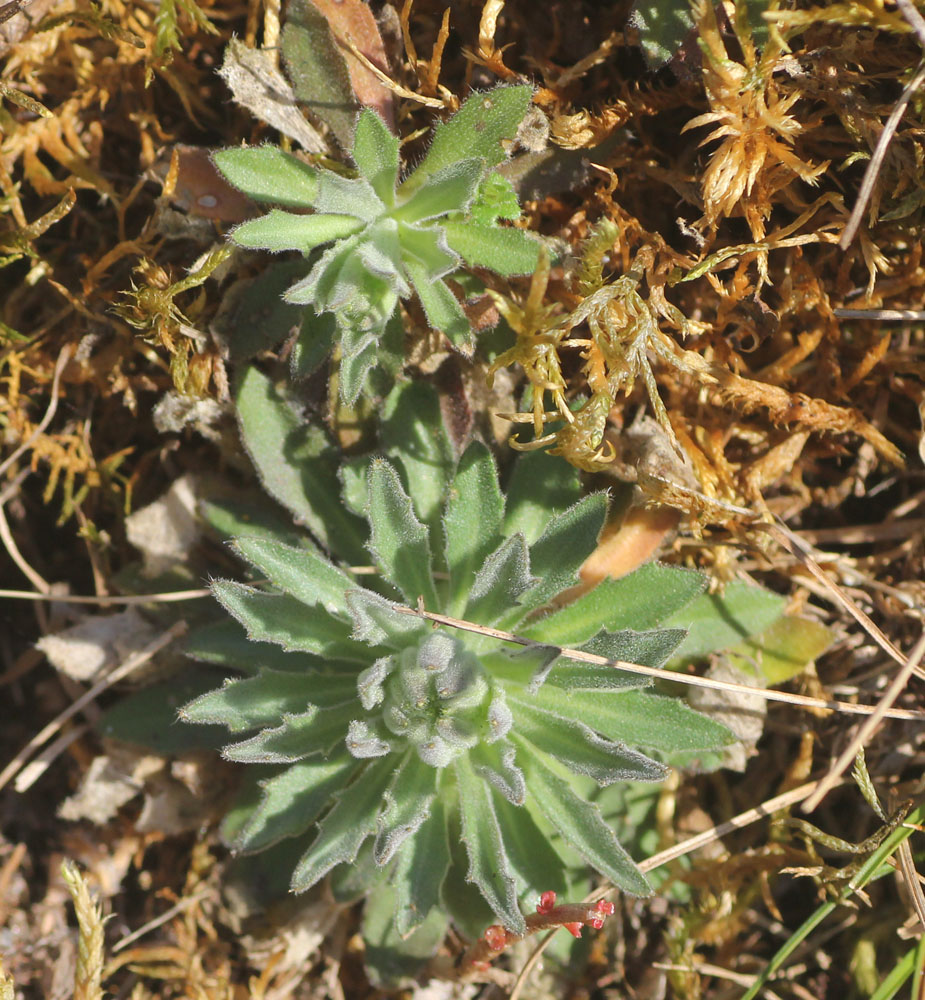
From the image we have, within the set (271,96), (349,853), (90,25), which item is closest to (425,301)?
(271,96)

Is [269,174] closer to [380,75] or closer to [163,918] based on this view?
[380,75]

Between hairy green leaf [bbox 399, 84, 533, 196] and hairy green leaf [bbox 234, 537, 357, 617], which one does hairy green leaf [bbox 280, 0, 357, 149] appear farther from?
hairy green leaf [bbox 234, 537, 357, 617]

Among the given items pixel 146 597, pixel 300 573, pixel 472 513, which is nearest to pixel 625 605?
pixel 472 513

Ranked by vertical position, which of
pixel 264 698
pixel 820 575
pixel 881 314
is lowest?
pixel 820 575

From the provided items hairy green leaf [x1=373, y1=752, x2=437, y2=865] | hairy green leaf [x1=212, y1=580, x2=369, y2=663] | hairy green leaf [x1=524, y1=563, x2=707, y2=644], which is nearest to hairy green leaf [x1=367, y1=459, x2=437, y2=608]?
hairy green leaf [x1=212, y1=580, x2=369, y2=663]

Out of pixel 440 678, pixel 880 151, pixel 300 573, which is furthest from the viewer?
pixel 300 573

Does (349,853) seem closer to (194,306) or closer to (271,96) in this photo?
(194,306)
